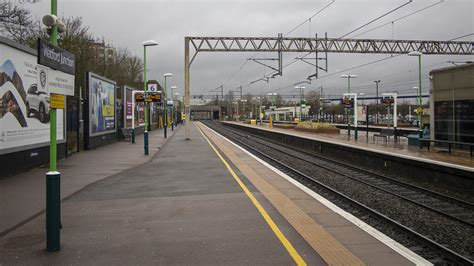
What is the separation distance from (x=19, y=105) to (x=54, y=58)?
829cm

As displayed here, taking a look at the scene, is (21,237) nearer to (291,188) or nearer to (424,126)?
(291,188)

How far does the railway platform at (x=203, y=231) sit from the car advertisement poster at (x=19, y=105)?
11.4 feet

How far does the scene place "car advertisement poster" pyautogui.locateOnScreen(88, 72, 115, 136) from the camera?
21531 mm

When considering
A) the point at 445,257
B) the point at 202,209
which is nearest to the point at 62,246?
the point at 202,209

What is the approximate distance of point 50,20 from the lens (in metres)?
5.66

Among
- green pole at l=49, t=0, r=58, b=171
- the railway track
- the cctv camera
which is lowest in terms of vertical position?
the railway track

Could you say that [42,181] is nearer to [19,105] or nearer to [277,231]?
[19,105]

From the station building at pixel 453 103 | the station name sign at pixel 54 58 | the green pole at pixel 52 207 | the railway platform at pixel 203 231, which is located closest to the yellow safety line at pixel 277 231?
the railway platform at pixel 203 231

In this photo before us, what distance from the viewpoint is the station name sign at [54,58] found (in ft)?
17.6

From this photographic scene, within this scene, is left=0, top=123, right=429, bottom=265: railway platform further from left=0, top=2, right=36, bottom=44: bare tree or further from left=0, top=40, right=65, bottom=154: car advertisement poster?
left=0, top=2, right=36, bottom=44: bare tree

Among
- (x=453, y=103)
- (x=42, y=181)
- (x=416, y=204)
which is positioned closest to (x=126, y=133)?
(x=42, y=181)

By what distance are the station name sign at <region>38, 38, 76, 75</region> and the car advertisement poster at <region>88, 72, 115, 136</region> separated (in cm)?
1560

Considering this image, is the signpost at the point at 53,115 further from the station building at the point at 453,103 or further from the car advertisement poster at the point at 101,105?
the station building at the point at 453,103

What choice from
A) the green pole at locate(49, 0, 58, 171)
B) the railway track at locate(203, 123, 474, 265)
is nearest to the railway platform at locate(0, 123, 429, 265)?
the railway track at locate(203, 123, 474, 265)
